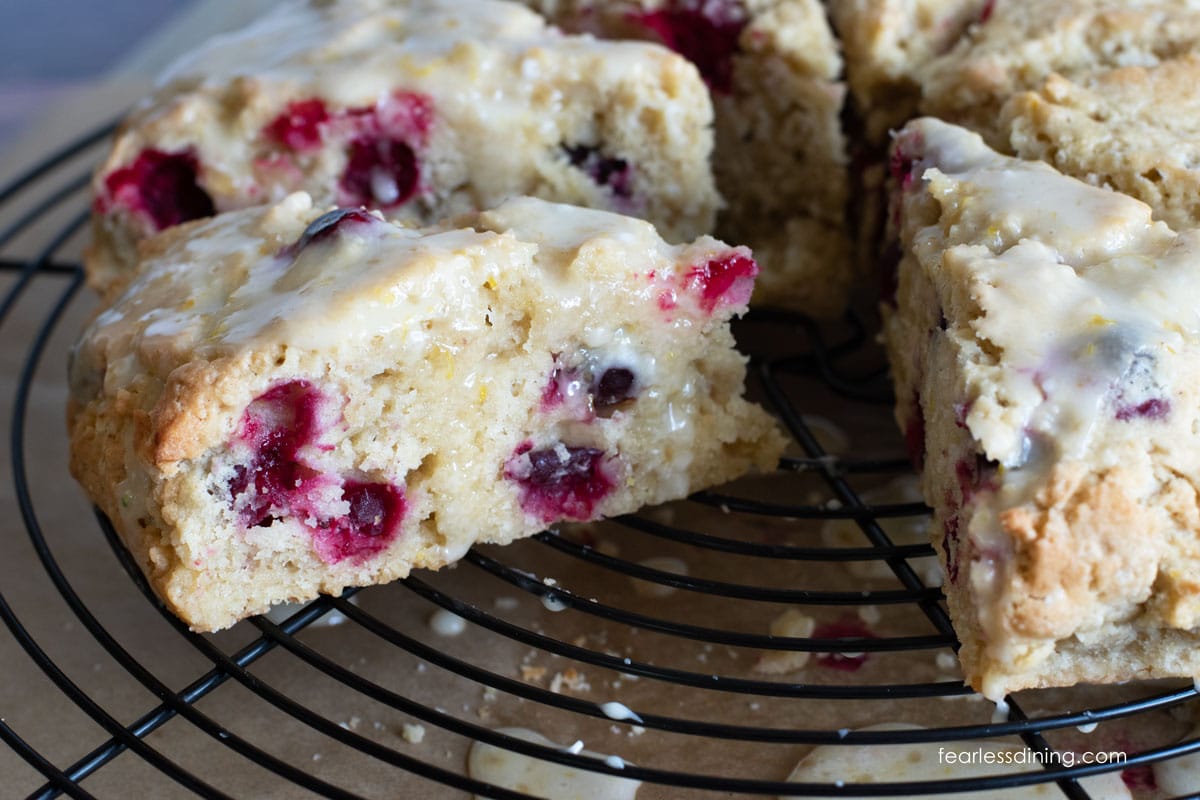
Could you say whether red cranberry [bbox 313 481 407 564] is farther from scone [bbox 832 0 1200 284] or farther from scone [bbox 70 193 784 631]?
scone [bbox 832 0 1200 284]

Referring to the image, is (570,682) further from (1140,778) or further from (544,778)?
(1140,778)

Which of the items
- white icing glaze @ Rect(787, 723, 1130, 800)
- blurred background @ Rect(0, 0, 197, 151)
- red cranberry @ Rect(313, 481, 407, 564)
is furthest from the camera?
blurred background @ Rect(0, 0, 197, 151)

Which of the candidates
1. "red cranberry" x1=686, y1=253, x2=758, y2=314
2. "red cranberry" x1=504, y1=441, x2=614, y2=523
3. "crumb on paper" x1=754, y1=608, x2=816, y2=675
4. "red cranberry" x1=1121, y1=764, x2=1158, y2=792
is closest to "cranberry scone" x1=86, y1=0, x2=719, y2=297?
"red cranberry" x1=686, y1=253, x2=758, y2=314

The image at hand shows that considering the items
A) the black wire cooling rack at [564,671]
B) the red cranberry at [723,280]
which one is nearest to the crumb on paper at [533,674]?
the black wire cooling rack at [564,671]

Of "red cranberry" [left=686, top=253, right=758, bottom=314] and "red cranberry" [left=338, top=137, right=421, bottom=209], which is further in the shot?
"red cranberry" [left=338, top=137, right=421, bottom=209]

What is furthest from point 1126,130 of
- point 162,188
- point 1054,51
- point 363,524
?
point 162,188

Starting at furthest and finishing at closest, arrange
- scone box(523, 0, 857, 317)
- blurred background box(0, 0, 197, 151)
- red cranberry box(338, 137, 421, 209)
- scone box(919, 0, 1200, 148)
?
1. blurred background box(0, 0, 197, 151)
2. scone box(523, 0, 857, 317)
3. red cranberry box(338, 137, 421, 209)
4. scone box(919, 0, 1200, 148)

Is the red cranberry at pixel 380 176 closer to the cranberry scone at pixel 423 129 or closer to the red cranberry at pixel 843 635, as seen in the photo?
the cranberry scone at pixel 423 129
